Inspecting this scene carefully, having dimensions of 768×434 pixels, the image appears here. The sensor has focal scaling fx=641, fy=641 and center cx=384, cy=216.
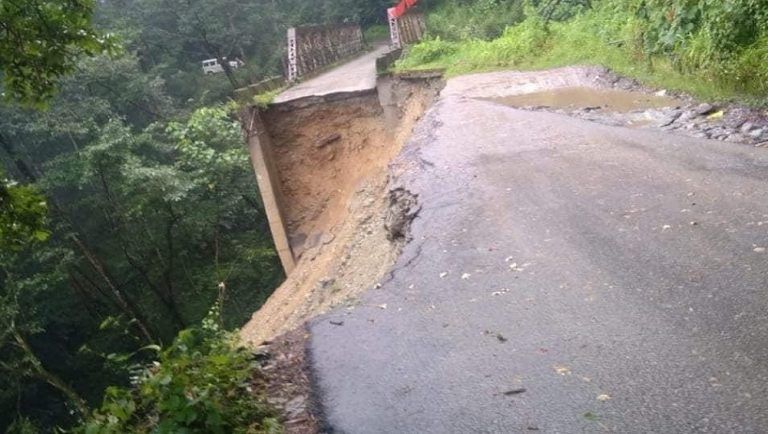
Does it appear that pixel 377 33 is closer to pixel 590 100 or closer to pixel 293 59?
pixel 293 59

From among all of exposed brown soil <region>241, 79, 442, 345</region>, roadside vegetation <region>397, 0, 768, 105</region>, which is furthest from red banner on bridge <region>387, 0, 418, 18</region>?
exposed brown soil <region>241, 79, 442, 345</region>

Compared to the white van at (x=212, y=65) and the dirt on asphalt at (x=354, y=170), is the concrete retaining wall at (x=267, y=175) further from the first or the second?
the white van at (x=212, y=65)

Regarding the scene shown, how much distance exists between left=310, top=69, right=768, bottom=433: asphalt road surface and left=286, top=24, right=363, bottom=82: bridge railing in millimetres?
10741

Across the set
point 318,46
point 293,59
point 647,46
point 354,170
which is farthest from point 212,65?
point 647,46

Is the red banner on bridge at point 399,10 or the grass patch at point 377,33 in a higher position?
the red banner on bridge at point 399,10

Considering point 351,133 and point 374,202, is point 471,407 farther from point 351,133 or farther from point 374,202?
point 351,133

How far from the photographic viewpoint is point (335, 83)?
51.7 ft

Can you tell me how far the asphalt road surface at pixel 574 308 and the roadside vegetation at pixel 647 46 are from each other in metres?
1.82

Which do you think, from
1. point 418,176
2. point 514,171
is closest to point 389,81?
point 418,176

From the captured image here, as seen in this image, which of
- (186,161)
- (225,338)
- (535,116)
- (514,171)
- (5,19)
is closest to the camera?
(5,19)

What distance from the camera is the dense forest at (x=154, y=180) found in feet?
14.2

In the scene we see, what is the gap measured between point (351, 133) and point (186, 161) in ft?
19.3

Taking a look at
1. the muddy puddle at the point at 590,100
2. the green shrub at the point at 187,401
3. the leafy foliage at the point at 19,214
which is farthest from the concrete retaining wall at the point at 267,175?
the green shrub at the point at 187,401

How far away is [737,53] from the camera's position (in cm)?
873
